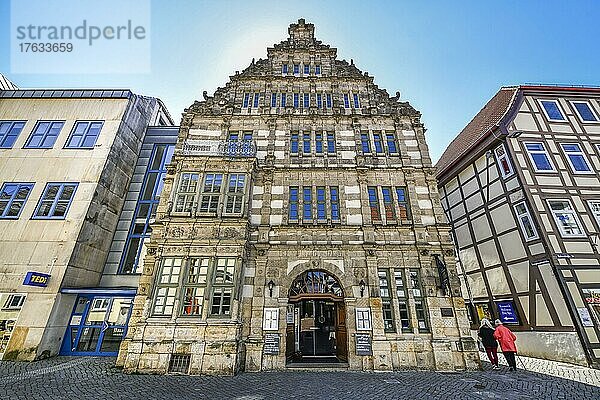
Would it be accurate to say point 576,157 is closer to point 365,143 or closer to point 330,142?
point 365,143

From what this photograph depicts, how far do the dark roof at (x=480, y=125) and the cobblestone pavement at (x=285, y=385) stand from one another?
11839 millimetres

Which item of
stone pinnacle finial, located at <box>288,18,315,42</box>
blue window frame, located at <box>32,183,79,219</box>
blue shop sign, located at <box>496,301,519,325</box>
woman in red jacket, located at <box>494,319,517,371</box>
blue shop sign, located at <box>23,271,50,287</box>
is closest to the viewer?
woman in red jacket, located at <box>494,319,517,371</box>

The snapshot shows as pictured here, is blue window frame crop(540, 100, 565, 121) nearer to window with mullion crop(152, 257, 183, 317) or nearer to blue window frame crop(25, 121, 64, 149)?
window with mullion crop(152, 257, 183, 317)

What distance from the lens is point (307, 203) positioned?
13758mm

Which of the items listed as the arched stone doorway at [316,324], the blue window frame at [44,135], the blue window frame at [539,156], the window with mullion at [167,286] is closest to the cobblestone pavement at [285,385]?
the arched stone doorway at [316,324]

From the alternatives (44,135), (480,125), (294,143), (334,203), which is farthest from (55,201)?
(480,125)

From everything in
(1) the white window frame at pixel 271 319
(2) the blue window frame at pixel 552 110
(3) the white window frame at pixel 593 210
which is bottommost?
(1) the white window frame at pixel 271 319

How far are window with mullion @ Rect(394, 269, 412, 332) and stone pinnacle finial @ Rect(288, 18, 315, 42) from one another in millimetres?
16025

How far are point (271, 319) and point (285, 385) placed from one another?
10.2 feet

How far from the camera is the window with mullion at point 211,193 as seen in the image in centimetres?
1259

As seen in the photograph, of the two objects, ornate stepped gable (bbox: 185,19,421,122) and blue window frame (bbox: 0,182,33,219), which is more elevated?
ornate stepped gable (bbox: 185,19,421,122)

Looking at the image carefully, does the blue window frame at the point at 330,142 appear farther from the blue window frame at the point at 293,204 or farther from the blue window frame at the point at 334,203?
the blue window frame at the point at 293,204

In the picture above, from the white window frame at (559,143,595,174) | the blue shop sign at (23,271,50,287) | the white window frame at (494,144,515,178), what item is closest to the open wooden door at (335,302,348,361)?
the white window frame at (494,144,515,178)

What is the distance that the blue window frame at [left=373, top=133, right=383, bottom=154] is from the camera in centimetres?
1514
